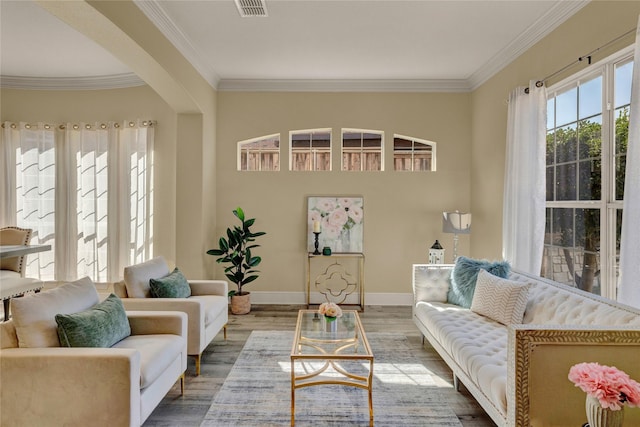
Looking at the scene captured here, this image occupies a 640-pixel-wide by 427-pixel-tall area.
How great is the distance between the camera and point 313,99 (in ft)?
17.2

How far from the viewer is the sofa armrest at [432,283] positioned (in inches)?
148

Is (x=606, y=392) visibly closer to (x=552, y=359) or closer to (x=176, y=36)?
(x=552, y=359)

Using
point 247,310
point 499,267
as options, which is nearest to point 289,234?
point 247,310

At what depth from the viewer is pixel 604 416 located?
1.48 metres

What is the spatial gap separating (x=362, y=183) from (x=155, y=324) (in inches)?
131

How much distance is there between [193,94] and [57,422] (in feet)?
10.9

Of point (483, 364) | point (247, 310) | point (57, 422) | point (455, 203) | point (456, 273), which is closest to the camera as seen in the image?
point (57, 422)

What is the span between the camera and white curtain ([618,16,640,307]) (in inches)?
89.6

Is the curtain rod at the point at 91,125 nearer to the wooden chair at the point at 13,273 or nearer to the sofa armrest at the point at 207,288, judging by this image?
the wooden chair at the point at 13,273

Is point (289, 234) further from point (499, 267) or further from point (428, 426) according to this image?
point (428, 426)

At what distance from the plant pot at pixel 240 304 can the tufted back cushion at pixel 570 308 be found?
317cm

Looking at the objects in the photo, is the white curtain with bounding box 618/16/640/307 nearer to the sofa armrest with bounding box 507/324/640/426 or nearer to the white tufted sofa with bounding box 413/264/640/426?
the white tufted sofa with bounding box 413/264/640/426

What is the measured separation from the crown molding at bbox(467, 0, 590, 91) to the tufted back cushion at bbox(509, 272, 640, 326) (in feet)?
7.18

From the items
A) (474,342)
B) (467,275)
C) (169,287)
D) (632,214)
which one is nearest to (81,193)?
(169,287)
